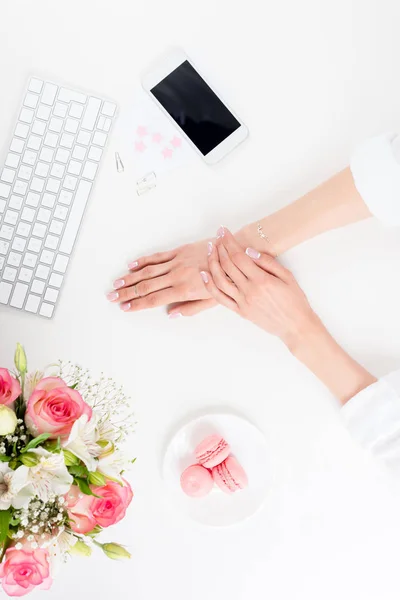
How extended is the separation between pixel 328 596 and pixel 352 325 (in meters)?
0.49

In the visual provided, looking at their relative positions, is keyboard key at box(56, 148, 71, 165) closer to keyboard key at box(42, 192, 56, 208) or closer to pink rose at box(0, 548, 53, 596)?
keyboard key at box(42, 192, 56, 208)

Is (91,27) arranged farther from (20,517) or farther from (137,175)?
(20,517)

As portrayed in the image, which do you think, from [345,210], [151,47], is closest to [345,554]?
[345,210]

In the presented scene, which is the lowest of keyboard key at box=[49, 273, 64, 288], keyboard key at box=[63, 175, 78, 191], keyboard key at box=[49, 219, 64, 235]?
keyboard key at box=[49, 273, 64, 288]

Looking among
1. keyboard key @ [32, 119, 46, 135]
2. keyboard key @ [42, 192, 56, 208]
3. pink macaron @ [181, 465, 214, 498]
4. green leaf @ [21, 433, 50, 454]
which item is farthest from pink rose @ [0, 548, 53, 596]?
keyboard key @ [32, 119, 46, 135]

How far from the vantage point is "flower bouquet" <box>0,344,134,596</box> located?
604mm

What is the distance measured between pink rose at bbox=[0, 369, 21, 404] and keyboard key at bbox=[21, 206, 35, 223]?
403mm

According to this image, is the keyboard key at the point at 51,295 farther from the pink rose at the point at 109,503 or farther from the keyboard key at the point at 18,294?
the pink rose at the point at 109,503

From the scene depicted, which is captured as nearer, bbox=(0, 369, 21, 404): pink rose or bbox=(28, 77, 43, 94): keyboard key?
bbox=(0, 369, 21, 404): pink rose

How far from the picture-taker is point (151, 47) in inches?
39.6

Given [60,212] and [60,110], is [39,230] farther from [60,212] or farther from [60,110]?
[60,110]

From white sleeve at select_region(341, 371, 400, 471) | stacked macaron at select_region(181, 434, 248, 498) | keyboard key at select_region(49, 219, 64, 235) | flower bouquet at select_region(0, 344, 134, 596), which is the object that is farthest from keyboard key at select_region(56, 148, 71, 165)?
white sleeve at select_region(341, 371, 400, 471)

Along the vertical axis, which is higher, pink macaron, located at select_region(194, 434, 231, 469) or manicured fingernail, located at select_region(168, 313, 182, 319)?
manicured fingernail, located at select_region(168, 313, 182, 319)

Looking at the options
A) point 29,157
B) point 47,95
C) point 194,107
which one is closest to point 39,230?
point 29,157
